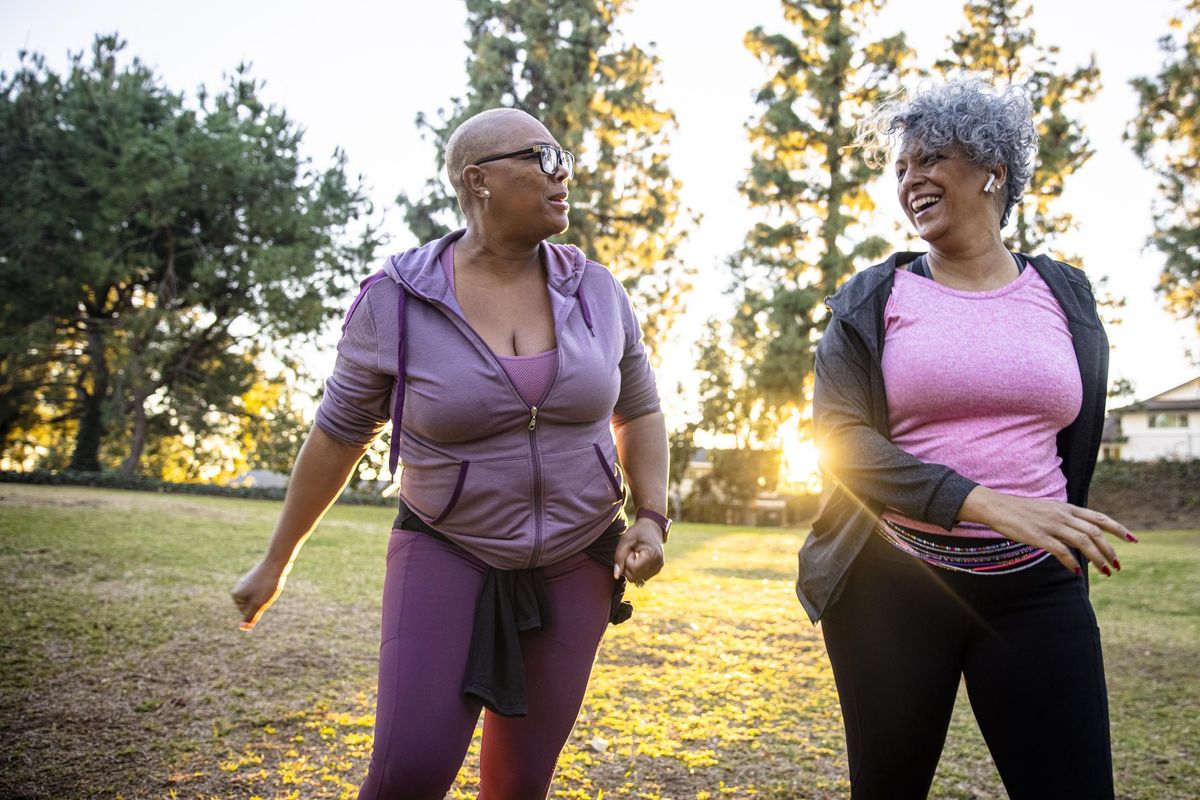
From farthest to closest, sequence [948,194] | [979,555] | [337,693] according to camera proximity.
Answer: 1. [337,693]
2. [948,194]
3. [979,555]

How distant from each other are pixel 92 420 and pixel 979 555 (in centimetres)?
3385

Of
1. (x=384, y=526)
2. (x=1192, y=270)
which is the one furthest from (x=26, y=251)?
(x=1192, y=270)

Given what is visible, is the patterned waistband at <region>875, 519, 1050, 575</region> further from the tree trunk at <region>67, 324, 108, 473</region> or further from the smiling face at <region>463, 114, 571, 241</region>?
the tree trunk at <region>67, 324, 108, 473</region>

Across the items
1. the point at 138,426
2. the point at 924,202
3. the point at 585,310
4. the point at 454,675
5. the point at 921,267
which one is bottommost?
the point at 454,675

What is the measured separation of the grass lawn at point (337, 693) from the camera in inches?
164

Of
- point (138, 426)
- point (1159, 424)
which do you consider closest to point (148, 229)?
point (138, 426)

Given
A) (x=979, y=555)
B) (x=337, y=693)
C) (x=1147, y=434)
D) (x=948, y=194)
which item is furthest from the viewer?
(x=1147, y=434)

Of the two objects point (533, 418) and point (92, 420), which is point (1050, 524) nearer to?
point (533, 418)

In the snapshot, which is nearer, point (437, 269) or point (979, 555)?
point (979, 555)

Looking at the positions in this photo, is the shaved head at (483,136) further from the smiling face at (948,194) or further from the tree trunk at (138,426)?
the tree trunk at (138,426)

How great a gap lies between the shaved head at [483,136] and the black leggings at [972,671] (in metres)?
1.48

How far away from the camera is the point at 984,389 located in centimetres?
224

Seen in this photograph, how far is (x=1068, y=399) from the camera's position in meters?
2.27

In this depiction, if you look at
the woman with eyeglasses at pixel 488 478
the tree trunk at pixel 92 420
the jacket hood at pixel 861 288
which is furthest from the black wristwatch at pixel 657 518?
the tree trunk at pixel 92 420
